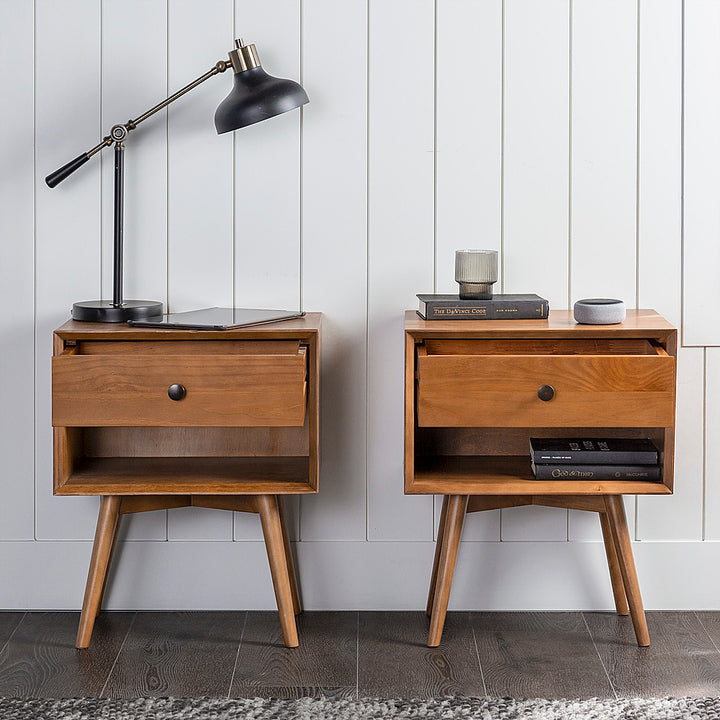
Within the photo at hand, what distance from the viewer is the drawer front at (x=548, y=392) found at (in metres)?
1.82

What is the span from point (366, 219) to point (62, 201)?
0.69m

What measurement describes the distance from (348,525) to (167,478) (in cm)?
48

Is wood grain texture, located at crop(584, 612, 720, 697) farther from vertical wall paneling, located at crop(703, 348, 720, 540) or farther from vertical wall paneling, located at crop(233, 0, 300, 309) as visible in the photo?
vertical wall paneling, located at crop(233, 0, 300, 309)

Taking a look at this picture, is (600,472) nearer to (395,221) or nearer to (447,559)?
(447,559)

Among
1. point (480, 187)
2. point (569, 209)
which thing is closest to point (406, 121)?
point (480, 187)

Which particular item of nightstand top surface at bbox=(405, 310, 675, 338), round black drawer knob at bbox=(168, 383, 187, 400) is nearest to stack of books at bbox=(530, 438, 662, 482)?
nightstand top surface at bbox=(405, 310, 675, 338)

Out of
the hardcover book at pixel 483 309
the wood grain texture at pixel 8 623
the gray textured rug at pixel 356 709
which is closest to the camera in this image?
the gray textured rug at pixel 356 709

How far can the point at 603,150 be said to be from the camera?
Result: 6.88 feet

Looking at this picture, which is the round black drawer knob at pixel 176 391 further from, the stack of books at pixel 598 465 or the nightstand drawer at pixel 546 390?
the stack of books at pixel 598 465

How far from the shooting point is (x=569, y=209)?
211 centimetres

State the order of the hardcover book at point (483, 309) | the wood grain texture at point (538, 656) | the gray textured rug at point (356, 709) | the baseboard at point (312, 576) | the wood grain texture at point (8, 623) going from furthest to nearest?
the baseboard at point (312, 576) < the wood grain texture at point (8, 623) < the hardcover book at point (483, 309) < the wood grain texture at point (538, 656) < the gray textured rug at point (356, 709)

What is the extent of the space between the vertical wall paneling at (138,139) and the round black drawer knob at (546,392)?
881 mm

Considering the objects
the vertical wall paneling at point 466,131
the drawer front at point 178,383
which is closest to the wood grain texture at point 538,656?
the drawer front at point 178,383

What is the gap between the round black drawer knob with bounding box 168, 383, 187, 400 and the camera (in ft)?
6.00
